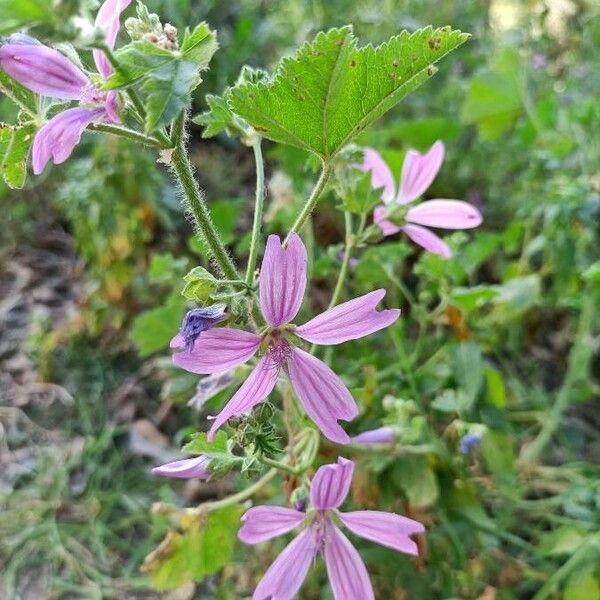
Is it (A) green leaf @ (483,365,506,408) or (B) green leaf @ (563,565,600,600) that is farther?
(A) green leaf @ (483,365,506,408)

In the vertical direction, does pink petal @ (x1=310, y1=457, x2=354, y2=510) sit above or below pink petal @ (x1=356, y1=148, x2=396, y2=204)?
below

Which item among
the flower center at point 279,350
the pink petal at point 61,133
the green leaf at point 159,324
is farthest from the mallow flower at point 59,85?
the green leaf at point 159,324

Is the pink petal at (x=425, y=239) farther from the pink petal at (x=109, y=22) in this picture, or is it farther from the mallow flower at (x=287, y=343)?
the pink petal at (x=109, y=22)

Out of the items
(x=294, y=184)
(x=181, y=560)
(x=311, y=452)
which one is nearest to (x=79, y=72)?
(x=311, y=452)

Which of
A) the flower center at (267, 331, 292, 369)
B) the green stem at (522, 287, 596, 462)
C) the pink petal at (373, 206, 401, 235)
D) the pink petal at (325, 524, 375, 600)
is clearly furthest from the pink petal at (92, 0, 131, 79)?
the green stem at (522, 287, 596, 462)

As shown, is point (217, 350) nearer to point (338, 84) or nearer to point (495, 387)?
point (338, 84)

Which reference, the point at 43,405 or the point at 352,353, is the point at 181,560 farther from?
the point at 43,405

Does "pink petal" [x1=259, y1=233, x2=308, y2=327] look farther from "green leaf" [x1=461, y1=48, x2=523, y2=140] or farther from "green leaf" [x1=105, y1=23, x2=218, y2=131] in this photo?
"green leaf" [x1=461, y1=48, x2=523, y2=140]
